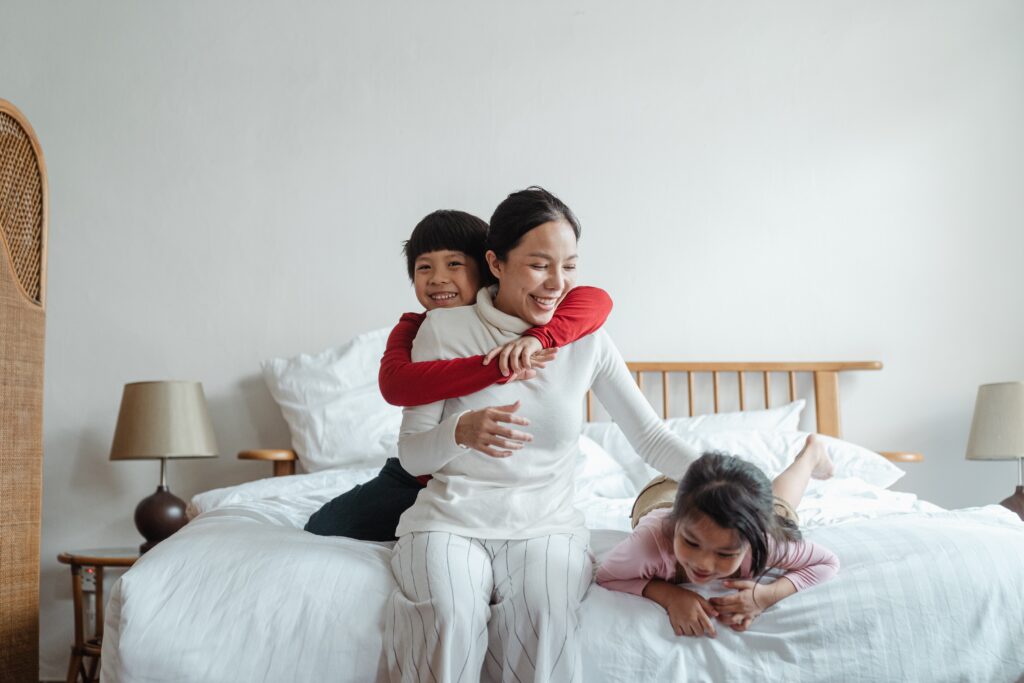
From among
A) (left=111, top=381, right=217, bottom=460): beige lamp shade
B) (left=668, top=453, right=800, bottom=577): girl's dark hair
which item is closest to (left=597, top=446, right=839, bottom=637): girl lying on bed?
(left=668, top=453, right=800, bottom=577): girl's dark hair

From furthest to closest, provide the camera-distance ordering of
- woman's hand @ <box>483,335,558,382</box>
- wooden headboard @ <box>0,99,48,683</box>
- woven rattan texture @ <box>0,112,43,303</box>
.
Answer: woven rattan texture @ <box>0,112,43,303</box> < wooden headboard @ <box>0,99,48,683</box> < woman's hand @ <box>483,335,558,382</box>

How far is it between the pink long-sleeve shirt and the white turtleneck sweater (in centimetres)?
11

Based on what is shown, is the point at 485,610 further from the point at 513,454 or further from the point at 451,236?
the point at 451,236

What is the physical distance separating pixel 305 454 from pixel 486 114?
1290 millimetres

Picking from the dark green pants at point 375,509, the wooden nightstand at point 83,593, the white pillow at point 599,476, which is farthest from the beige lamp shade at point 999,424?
the wooden nightstand at point 83,593

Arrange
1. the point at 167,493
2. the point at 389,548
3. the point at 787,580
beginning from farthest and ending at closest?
the point at 167,493 → the point at 389,548 → the point at 787,580

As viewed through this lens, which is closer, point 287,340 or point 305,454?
point 305,454

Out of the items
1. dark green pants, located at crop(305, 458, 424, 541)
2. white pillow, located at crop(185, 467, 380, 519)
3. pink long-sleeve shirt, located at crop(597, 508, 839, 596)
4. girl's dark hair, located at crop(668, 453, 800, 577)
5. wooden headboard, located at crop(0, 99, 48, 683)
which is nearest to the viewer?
girl's dark hair, located at crop(668, 453, 800, 577)

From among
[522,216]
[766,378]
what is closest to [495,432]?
[522,216]

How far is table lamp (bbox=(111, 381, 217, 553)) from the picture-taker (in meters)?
2.54

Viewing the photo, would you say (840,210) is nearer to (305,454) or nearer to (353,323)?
(353,323)

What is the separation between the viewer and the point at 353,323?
2.98 m

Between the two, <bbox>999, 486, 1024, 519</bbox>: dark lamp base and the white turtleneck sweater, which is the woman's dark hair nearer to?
the white turtleneck sweater

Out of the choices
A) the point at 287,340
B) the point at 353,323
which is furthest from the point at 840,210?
the point at 287,340
